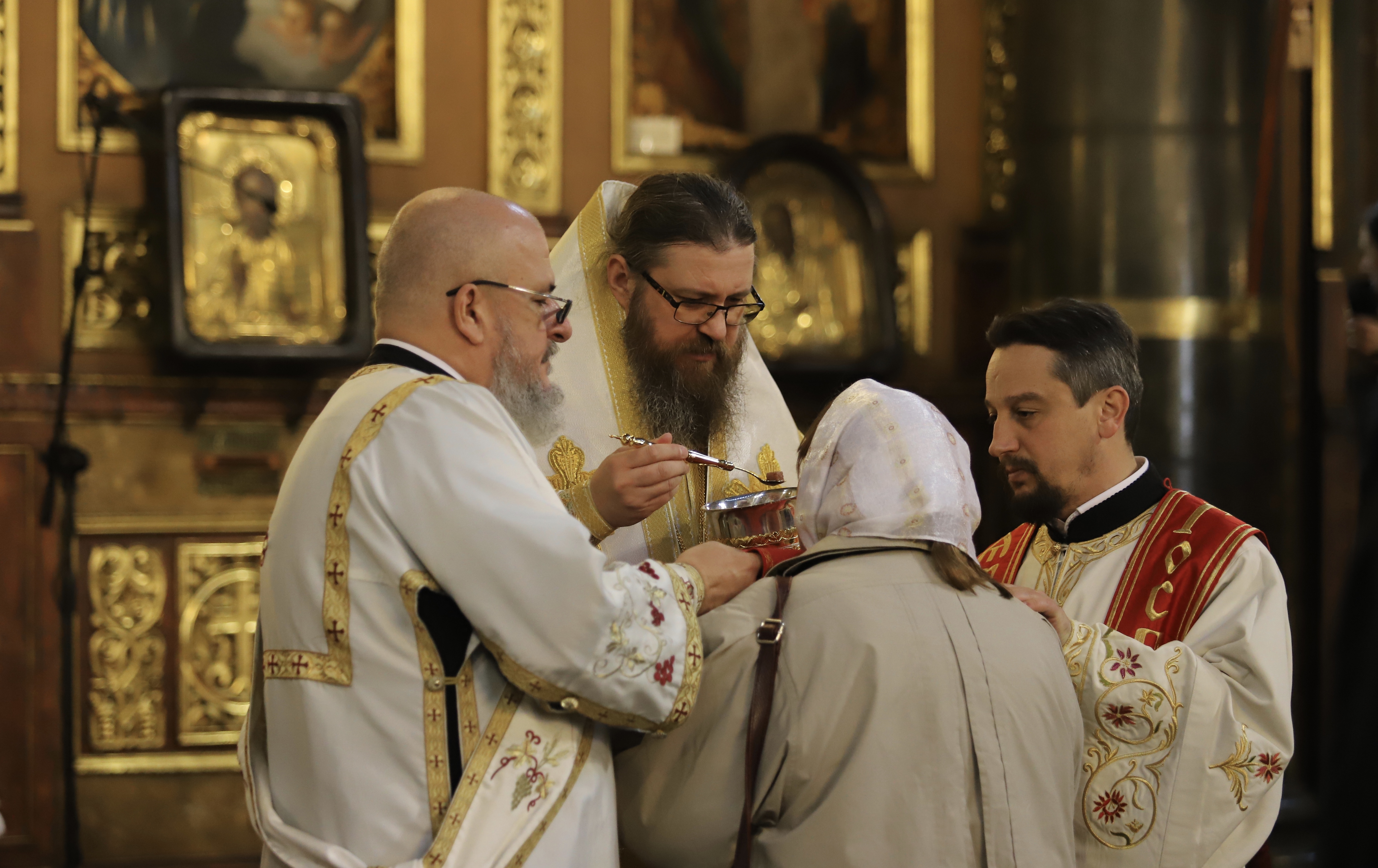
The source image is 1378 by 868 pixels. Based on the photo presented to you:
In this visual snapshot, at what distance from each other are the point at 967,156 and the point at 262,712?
4.85 meters

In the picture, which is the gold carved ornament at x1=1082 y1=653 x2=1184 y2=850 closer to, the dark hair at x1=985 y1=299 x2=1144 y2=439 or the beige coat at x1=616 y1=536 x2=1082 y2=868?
the beige coat at x1=616 y1=536 x2=1082 y2=868

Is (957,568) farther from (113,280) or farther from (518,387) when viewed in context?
(113,280)

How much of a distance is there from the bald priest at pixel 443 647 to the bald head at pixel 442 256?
0.12 m

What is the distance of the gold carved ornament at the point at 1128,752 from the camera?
239 cm

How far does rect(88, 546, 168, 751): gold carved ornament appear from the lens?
17.2 ft

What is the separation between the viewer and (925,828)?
2.01 m

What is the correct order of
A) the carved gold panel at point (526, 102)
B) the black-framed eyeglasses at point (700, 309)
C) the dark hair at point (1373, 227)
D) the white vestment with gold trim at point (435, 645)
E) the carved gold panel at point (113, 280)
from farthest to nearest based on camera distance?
the carved gold panel at point (526, 102), the carved gold panel at point (113, 280), the dark hair at point (1373, 227), the black-framed eyeglasses at point (700, 309), the white vestment with gold trim at point (435, 645)

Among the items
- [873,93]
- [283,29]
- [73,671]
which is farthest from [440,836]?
[873,93]

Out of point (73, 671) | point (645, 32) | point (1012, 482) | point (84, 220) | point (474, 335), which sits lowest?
point (73, 671)

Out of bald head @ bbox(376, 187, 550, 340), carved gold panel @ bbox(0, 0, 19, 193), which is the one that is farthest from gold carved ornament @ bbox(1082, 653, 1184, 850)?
carved gold panel @ bbox(0, 0, 19, 193)

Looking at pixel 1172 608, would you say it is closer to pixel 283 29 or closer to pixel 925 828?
pixel 925 828

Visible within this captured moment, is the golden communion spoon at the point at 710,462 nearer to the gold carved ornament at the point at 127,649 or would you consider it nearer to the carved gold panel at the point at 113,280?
the gold carved ornament at the point at 127,649

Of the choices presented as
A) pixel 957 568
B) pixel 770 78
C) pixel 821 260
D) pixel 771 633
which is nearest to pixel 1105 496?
pixel 957 568

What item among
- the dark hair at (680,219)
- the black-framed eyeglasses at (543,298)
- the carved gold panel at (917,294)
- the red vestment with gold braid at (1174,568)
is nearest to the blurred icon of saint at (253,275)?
the carved gold panel at (917,294)
